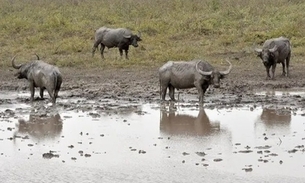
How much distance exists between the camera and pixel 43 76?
16.4 m

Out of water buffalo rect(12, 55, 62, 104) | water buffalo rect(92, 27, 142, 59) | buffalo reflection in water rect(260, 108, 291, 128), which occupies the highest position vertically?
water buffalo rect(92, 27, 142, 59)

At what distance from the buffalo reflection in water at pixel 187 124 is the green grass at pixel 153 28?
315 inches

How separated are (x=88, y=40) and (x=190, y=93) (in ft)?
33.2

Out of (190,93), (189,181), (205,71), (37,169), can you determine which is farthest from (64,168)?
(190,93)

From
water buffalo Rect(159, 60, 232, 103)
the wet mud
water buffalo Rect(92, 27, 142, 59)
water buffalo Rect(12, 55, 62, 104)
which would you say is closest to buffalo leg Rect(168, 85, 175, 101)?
water buffalo Rect(159, 60, 232, 103)

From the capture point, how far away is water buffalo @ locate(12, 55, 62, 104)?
16.1m

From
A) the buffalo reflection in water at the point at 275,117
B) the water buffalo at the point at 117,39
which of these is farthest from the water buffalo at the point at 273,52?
the water buffalo at the point at 117,39

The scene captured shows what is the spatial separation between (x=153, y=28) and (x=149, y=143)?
16279 mm

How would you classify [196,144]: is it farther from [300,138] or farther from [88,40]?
[88,40]

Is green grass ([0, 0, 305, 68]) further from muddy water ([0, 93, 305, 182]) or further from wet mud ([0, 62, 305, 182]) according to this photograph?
muddy water ([0, 93, 305, 182])

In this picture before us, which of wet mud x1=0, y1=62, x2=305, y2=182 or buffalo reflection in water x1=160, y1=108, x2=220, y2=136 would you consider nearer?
wet mud x1=0, y1=62, x2=305, y2=182

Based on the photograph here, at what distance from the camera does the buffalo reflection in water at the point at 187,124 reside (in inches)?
516

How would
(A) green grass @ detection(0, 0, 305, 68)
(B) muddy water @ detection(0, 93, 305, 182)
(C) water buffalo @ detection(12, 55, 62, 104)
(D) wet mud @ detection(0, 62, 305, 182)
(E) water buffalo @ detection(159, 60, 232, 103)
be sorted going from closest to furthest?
(B) muddy water @ detection(0, 93, 305, 182), (D) wet mud @ detection(0, 62, 305, 182), (E) water buffalo @ detection(159, 60, 232, 103), (C) water buffalo @ detection(12, 55, 62, 104), (A) green grass @ detection(0, 0, 305, 68)

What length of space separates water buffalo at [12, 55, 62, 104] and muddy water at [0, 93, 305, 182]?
38cm
